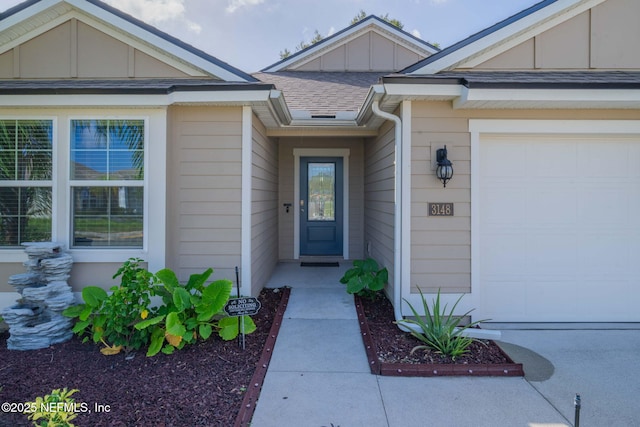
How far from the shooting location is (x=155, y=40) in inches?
173

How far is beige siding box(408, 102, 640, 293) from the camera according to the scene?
416 centimetres

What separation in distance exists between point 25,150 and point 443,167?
476cm

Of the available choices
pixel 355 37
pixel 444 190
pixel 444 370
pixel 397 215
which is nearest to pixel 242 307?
pixel 444 370

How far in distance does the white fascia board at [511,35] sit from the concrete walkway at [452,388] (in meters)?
3.17

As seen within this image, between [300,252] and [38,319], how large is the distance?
4.34 meters

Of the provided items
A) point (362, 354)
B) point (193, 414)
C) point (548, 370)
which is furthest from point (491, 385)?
point (193, 414)

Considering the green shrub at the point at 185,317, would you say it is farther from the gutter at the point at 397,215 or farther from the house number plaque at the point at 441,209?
the house number plaque at the point at 441,209

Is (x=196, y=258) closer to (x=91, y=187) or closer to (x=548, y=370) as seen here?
(x=91, y=187)

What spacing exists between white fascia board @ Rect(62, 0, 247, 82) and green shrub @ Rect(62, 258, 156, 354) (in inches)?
97.0

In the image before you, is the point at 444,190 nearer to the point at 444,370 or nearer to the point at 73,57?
the point at 444,370

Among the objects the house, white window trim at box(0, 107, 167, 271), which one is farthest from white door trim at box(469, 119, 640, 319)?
white window trim at box(0, 107, 167, 271)

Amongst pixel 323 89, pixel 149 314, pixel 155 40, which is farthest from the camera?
pixel 323 89

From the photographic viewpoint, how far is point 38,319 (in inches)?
151

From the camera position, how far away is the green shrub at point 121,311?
346 centimetres
